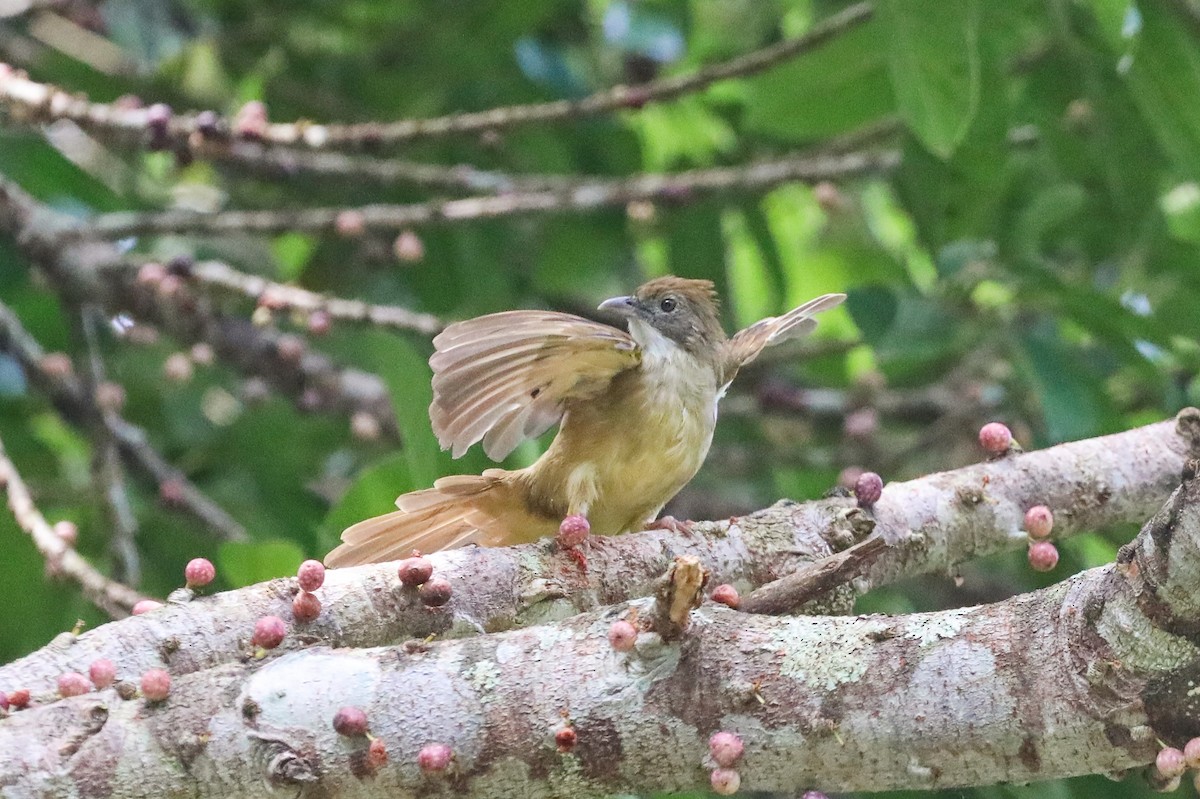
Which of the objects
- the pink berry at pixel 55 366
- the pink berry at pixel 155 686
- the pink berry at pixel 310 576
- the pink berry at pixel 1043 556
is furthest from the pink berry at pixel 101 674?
the pink berry at pixel 55 366

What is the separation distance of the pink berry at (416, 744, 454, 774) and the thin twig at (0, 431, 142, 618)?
Answer: 99 cm

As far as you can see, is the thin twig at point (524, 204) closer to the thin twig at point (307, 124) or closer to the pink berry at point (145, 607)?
the thin twig at point (307, 124)

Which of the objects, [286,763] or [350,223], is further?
[350,223]

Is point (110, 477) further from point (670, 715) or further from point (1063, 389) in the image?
point (1063, 389)

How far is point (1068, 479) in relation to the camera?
9.96ft

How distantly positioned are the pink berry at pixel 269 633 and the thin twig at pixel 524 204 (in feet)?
5.95

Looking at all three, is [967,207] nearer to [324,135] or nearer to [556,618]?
[324,135]

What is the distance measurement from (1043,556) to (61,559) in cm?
199

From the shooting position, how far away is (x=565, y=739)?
1.98 meters

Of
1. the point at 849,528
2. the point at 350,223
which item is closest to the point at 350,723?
the point at 849,528

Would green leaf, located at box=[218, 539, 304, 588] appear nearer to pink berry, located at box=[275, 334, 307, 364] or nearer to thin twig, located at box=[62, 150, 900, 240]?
thin twig, located at box=[62, 150, 900, 240]

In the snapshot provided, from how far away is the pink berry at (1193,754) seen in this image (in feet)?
5.91

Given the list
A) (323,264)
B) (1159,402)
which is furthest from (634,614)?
(323,264)

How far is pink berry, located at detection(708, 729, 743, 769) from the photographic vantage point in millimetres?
1947
